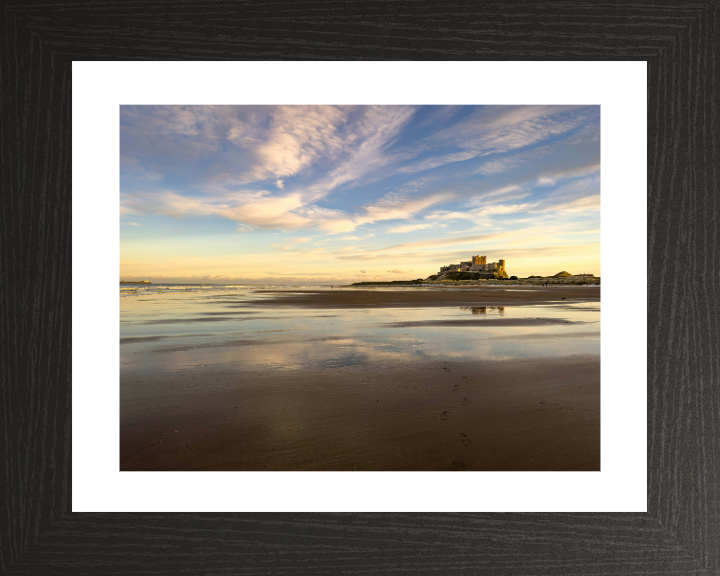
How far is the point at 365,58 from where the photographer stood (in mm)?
872

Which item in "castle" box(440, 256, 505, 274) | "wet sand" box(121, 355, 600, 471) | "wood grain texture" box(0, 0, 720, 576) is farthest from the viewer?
"castle" box(440, 256, 505, 274)

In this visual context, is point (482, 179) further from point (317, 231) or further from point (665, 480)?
point (665, 480)

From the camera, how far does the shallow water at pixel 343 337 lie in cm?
240

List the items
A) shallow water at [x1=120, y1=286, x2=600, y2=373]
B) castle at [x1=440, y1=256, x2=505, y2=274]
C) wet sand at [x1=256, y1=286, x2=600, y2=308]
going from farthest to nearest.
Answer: castle at [x1=440, y1=256, x2=505, y2=274] < wet sand at [x1=256, y1=286, x2=600, y2=308] < shallow water at [x1=120, y1=286, x2=600, y2=373]

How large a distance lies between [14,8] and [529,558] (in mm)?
2022

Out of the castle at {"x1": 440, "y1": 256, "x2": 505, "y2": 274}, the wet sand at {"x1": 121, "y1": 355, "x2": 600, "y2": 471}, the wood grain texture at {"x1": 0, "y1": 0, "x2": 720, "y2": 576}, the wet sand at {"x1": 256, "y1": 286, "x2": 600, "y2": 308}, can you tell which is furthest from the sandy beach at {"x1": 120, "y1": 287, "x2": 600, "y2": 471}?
the castle at {"x1": 440, "y1": 256, "x2": 505, "y2": 274}

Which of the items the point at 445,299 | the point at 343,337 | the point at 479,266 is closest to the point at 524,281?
the point at 479,266

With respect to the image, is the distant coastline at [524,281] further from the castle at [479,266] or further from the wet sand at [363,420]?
the wet sand at [363,420]

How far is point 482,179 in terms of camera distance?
393 cm

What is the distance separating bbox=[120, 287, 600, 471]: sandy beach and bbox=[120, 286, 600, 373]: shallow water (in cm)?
2

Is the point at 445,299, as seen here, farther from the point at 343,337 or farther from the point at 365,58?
the point at 365,58

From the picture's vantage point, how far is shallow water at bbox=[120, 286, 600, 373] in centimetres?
240

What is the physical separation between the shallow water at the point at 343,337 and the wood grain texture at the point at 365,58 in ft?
4.50

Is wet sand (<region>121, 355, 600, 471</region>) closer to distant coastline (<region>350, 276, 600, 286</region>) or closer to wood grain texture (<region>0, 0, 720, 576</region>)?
wood grain texture (<region>0, 0, 720, 576</region>)
